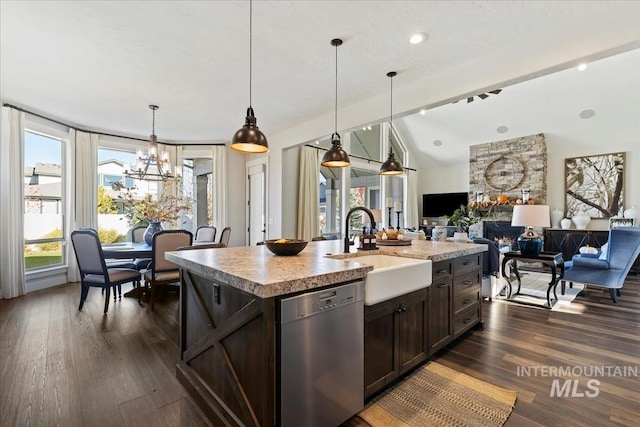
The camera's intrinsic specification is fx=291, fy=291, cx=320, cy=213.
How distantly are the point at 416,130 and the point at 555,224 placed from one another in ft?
14.2

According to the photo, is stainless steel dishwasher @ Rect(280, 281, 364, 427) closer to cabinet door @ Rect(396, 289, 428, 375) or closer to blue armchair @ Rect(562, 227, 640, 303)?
cabinet door @ Rect(396, 289, 428, 375)

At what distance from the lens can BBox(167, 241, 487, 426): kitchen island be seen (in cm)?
134

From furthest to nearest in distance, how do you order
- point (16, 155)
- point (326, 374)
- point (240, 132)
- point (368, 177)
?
point (368, 177) → point (16, 155) → point (240, 132) → point (326, 374)

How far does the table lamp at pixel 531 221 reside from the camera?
401 cm

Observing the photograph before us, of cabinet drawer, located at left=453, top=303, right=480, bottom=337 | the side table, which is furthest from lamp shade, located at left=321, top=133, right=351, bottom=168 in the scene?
the side table

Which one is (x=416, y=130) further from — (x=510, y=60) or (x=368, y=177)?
(x=510, y=60)

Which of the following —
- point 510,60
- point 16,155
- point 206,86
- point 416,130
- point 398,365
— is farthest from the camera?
point 416,130

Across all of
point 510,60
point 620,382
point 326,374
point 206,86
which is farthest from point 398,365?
point 206,86

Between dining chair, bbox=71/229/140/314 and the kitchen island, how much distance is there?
79.6 inches

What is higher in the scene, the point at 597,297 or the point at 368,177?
the point at 368,177

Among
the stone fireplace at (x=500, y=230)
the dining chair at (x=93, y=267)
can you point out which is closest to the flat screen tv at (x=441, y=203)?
the stone fireplace at (x=500, y=230)

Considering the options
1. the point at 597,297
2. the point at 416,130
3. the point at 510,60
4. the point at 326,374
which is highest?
the point at 416,130

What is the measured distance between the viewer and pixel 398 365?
79.7 inches

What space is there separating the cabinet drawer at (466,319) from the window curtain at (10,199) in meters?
5.93
